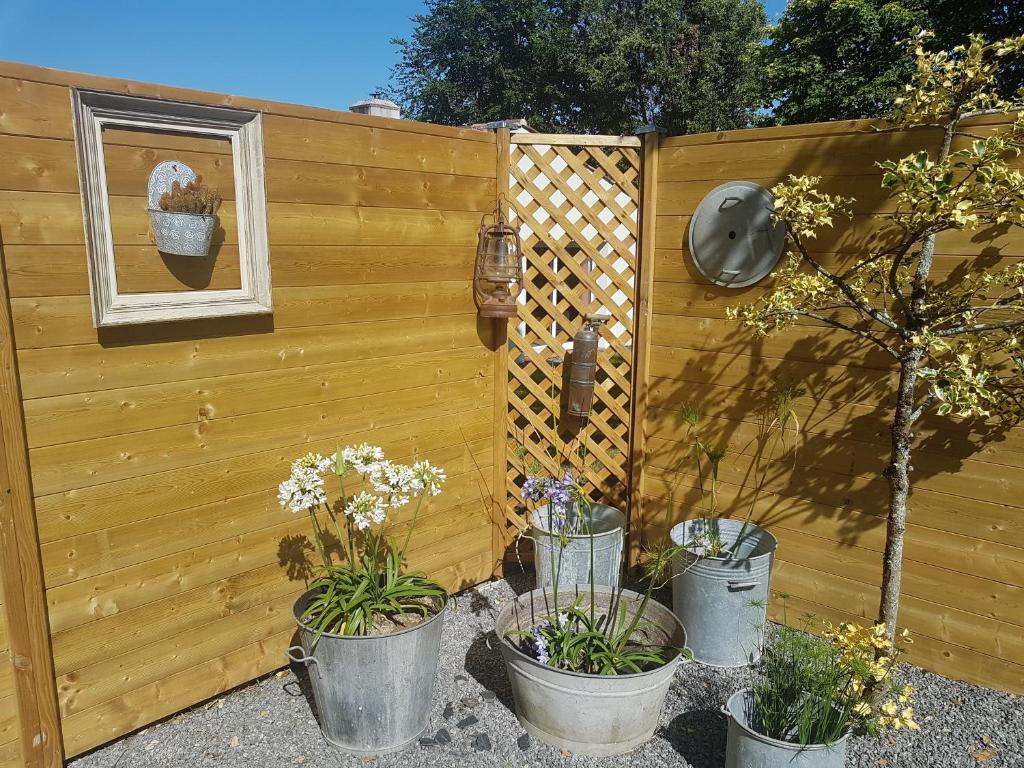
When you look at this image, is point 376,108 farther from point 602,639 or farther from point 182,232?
point 602,639

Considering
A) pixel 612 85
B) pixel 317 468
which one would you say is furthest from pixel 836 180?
pixel 612 85

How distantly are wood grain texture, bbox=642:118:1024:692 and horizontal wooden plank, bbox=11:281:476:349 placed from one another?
100 cm

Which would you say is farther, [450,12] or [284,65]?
[284,65]

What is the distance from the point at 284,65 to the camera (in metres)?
30.7

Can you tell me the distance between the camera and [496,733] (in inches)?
96.3

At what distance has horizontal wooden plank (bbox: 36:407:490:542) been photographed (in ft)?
7.02

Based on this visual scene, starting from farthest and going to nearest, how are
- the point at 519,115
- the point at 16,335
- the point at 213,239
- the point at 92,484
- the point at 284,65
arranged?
1. the point at 284,65
2. the point at 519,115
3. the point at 213,239
4. the point at 92,484
5. the point at 16,335

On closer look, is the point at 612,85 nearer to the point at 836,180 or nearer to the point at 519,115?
the point at 519,115

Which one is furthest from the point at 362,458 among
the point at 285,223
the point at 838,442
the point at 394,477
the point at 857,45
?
the point at 857,45

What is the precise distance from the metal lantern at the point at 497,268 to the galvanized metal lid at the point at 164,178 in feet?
4.06

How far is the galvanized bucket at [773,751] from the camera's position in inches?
79.0

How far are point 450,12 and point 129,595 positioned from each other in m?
21.6

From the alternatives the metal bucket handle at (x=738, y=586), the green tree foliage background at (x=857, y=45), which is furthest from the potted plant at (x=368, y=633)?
the green tree foliage background at (x=857, y=45)

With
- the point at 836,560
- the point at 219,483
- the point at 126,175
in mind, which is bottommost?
the point at 836,560
